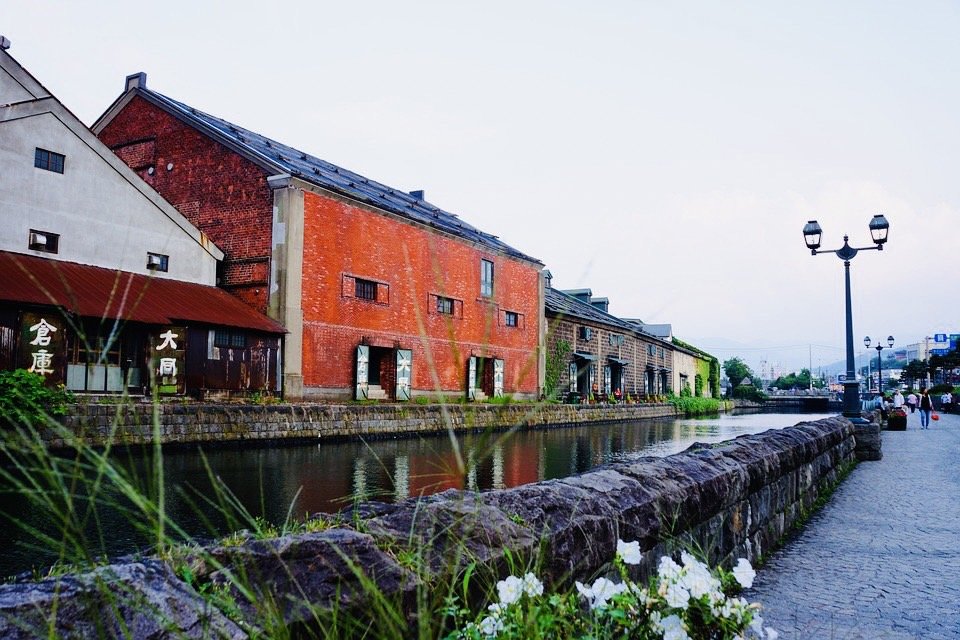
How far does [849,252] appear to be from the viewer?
49.3ft

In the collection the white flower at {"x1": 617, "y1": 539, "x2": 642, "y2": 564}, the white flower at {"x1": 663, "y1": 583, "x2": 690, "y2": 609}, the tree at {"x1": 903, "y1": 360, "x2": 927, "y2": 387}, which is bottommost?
the white flower at {"x1": 663, "y1": 583, "x2": 690, "y2": 609}

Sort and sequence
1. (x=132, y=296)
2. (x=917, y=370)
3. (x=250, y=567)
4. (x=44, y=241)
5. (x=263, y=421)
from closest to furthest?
(x=250, y=567), (x=263, y=421), (x=44, y=241), (x=132, y=296), (x=917, y=370)

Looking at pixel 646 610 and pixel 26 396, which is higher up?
pixel 26 396

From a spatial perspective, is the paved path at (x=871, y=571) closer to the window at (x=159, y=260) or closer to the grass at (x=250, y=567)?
the grass at (x=250, y=567)

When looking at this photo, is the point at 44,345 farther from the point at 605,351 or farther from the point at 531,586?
the point at 605,351

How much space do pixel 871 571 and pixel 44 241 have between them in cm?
1800

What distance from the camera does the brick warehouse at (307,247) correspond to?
69.6ft

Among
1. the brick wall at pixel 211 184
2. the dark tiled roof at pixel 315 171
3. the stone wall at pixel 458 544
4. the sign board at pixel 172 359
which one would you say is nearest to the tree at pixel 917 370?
the dark tiled roof at pixel 315 171

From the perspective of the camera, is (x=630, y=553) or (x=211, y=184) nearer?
(x=630, y=553)

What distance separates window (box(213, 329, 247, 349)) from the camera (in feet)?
60.7

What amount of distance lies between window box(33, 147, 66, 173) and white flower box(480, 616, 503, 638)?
746 inches

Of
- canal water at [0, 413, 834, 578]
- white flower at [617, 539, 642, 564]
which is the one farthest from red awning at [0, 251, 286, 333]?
white flower at [617, 539, 642, 564]

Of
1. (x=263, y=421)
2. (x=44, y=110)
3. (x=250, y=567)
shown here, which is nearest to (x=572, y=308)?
(x=263, y=421)

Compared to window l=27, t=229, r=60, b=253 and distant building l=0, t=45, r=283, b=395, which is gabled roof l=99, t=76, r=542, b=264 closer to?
distant building l=0, t=45, r=283, b=395
